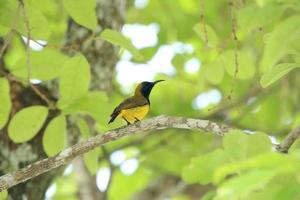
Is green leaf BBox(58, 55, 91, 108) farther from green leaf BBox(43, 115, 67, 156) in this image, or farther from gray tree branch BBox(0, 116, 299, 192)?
gray tree branch BBox(0, 116, 299, 192)

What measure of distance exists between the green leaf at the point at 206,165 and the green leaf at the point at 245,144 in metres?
0.05

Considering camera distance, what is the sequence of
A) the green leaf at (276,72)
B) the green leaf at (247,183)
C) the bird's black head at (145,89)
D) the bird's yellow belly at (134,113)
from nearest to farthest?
the green leaf at (247,183) < the green leaf at (276,72) < the bird's yellow belly at (134,113) < the bird's black head at (145,89)

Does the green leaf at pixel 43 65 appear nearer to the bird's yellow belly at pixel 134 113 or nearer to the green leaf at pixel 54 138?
the green leaf at pixel 54 138

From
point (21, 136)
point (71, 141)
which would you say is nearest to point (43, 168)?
point (21, 136)

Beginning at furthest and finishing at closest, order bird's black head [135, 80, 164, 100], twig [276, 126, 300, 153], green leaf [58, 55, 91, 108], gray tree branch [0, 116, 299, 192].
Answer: bird's black head [135, 80, 164, 100]
green leaf [58, 55, 91, 108]
gray tree branch [0, 116, 299, 192]
twig [276, 126, 300, 153]

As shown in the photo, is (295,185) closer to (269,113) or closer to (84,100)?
(84,100)

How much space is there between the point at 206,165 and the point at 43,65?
5.65ft

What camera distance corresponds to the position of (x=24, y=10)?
3.14 meters

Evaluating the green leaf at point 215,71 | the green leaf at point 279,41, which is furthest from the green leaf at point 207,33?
→ the green leaf at point 279,41

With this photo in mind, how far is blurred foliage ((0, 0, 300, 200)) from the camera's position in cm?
178

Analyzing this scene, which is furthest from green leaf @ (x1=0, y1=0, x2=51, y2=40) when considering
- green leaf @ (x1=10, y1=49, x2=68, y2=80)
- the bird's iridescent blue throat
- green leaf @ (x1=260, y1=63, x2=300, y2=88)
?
the bird's iridescent blue throat

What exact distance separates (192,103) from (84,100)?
3811 mm

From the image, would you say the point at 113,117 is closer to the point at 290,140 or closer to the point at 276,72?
the point at 290,140

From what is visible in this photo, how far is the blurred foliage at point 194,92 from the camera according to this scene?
178cm
